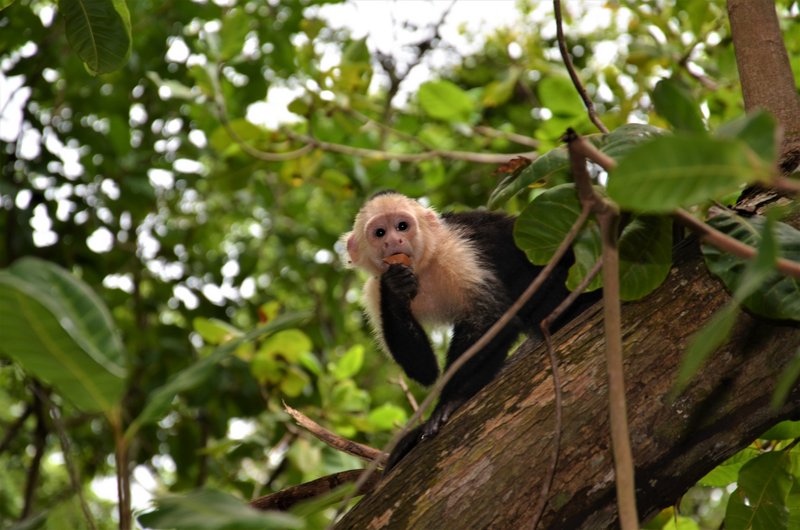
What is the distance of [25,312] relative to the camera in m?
1.13

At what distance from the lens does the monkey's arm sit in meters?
3.48

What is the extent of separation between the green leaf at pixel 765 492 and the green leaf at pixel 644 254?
63 centimetres

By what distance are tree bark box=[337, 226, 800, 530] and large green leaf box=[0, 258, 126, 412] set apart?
3.35 ft

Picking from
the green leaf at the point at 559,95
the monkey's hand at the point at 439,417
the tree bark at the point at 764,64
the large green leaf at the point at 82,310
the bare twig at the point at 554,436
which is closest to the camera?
the large green leaf at the point at 82,310

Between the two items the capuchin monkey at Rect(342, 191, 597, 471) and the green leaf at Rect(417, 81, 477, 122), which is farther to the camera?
the green leaf at Rect(417, 81, 477, 122)

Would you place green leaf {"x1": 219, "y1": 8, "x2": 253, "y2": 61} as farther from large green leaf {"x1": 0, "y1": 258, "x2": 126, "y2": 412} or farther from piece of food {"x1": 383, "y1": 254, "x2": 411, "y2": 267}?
large green leaf {"x1": 0, "y1": 258, "x2": 126, "y2": 412}

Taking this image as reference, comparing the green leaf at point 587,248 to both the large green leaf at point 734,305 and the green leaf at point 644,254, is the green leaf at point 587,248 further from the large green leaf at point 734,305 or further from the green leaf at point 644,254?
the large green leaf at point 734,305

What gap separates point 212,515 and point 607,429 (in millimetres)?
1127

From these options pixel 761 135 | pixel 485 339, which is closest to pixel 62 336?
pixel 485 339

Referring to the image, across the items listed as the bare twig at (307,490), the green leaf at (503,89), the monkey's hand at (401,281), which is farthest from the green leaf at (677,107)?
the green leaf at (503,89)

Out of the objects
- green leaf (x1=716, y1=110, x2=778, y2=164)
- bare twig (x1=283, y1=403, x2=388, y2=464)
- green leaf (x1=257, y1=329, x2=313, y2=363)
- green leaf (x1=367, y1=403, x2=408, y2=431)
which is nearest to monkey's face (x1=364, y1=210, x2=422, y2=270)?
Answer: green leaf (x1=257, y1=329, x2=313, y2=363)

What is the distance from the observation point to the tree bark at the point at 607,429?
194cm

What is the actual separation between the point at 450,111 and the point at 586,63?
2.42 m

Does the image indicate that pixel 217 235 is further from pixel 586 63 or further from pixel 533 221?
pixel 533 221
